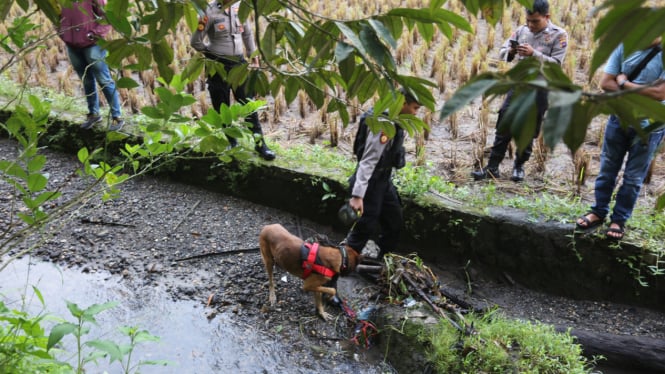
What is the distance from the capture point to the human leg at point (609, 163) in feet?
10.2

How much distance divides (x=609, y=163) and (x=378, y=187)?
1510mm

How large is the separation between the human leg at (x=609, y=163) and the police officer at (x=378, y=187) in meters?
1.26

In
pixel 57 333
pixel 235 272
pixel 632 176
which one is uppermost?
pixel 632 176

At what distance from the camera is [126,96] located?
5738 mm

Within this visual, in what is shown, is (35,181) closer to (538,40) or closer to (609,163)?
(609,163)

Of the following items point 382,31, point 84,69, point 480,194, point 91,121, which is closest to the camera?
point 382,31

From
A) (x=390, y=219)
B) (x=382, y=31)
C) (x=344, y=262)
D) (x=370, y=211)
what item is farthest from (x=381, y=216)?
(x=382, y=31)

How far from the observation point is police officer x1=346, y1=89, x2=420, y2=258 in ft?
9.75

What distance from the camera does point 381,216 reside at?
3.45 meters

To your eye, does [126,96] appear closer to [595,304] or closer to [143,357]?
[143,357]

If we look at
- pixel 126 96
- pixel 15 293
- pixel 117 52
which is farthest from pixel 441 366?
pixel 126 96

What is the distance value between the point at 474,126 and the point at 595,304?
2280mm

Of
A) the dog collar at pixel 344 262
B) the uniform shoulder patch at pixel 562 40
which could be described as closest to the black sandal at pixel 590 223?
the uniform shoulder patch at pixel 562 40

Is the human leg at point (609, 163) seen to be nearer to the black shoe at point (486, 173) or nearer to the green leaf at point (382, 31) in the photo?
the black shoe at point (486, 173)
